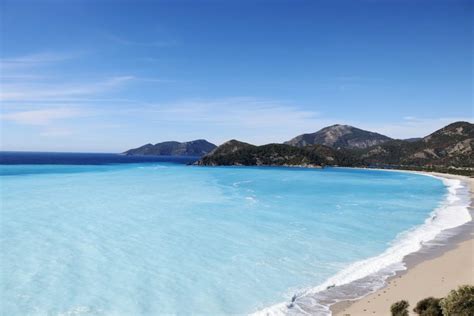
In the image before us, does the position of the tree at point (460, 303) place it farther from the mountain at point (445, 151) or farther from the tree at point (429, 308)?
the mountain at point (445, 151)

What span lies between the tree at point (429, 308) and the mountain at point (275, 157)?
152389 millimetres

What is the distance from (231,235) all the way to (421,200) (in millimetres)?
34578

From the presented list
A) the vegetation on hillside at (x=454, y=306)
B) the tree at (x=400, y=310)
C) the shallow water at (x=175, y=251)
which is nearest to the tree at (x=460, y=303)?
the vegetation on hillside at (x=454, y=306)

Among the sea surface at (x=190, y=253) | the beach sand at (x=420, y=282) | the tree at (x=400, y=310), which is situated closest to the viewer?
the tree at (x=400, y=310)

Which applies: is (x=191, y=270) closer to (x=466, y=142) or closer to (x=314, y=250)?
(x=314, y=250)

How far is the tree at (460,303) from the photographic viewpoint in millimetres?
10016

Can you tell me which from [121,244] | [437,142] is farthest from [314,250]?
[437,142]

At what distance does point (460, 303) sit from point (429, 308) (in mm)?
1653

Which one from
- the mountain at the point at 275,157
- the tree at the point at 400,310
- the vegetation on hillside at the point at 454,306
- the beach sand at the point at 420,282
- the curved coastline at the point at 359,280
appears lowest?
the curved coastline at the point at 359,280

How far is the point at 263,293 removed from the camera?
624 inches

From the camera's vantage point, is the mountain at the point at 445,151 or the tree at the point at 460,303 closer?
the tree at the point at 460,303

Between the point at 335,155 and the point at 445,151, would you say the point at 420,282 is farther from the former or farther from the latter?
the point at 445,151

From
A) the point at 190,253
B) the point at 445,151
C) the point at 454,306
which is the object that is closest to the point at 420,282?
the point at 454,306

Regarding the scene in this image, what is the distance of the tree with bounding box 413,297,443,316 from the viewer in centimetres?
1149
